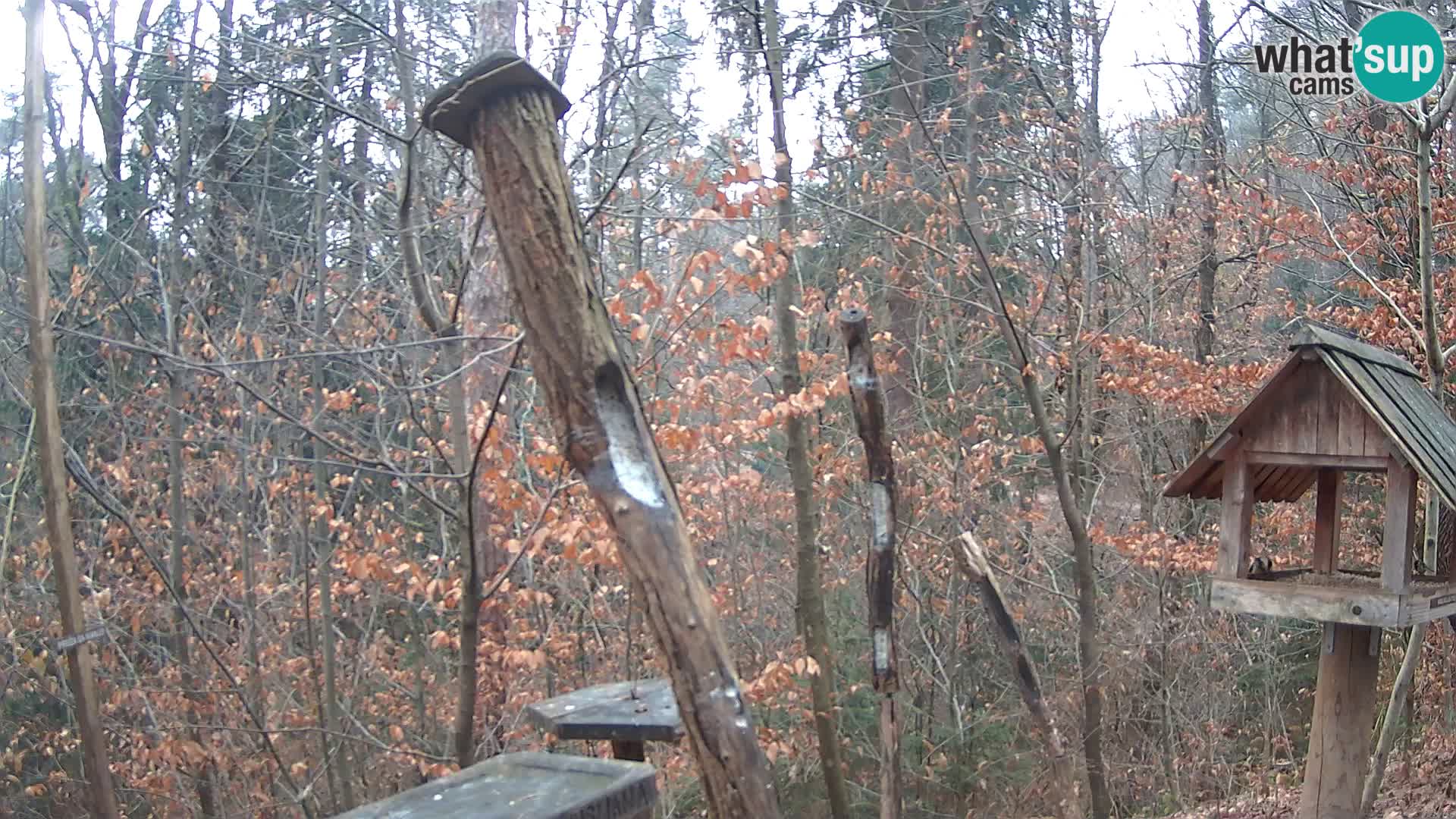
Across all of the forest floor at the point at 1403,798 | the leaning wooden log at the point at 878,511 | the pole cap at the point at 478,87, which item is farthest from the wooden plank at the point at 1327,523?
the pole cap at the point at 478,87

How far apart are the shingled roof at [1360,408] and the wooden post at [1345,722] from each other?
0.72 metres

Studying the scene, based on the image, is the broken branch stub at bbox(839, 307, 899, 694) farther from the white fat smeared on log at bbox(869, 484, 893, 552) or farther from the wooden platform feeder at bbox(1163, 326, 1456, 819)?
the wooden platform feeder at bbox(1163, 326, 1456, 819)

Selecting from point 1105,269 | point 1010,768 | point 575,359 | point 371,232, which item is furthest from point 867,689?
point 575,359

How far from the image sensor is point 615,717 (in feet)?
14.3

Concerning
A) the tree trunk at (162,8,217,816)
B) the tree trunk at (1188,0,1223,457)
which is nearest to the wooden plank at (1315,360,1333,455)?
the tree trunk at (1188,0,1223,457)

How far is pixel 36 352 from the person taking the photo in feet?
18.2

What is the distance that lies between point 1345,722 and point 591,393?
3402 millimetres

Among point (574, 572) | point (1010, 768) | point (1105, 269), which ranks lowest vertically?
point (1010, 768)

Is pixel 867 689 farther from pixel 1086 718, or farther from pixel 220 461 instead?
pixel 220 461

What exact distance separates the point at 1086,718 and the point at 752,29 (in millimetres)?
5894

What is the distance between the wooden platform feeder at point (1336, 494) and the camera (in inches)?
156

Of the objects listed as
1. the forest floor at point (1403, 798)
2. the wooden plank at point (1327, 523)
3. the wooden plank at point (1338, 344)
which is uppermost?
the wooden plank at point (1338, 344)

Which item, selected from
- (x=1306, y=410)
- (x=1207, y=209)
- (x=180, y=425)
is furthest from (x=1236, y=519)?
(x=180, y=425)

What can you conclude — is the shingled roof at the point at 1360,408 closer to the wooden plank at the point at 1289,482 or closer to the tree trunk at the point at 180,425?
the wooden plank at the point at 1289,482
